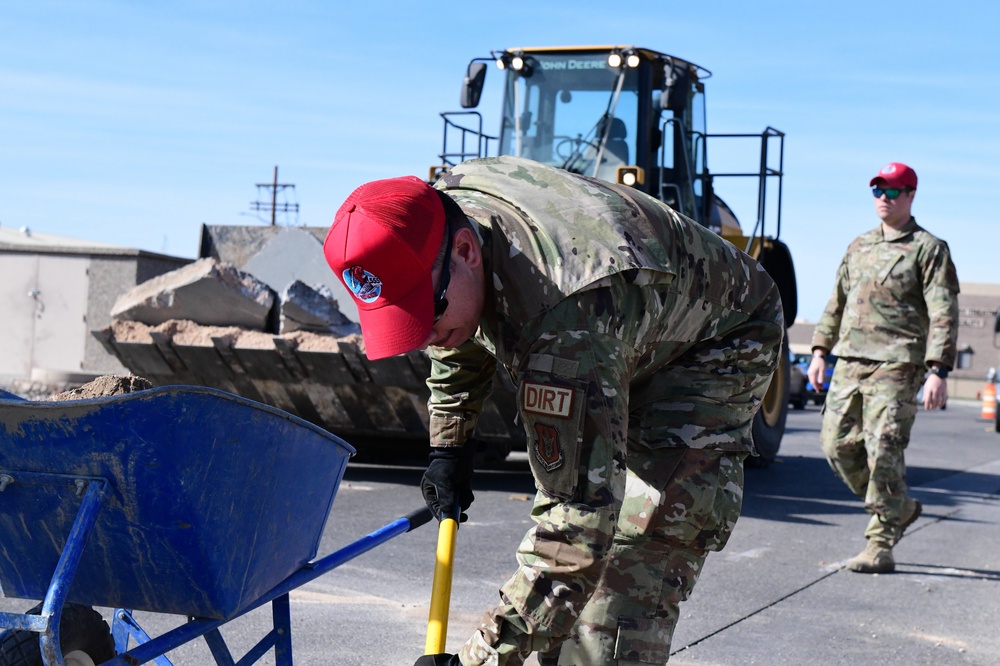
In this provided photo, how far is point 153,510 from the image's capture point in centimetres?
236

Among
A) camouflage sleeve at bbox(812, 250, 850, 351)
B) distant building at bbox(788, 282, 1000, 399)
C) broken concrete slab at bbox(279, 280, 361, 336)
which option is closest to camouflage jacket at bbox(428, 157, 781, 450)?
camouflage sleeve at bbox(812, 250, 850, 351)

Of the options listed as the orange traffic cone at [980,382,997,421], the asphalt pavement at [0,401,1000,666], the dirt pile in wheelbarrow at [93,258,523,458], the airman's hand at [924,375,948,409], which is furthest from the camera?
the orange traffic cone at [980,382,997,421]

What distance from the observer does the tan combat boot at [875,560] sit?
5766 millimetres

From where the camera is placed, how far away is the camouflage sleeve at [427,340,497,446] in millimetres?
3105

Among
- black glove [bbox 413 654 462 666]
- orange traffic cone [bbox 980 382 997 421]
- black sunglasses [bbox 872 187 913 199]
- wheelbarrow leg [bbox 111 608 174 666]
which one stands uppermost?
black sunglasses [bbox 872 187 913 199]

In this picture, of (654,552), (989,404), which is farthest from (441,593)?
(989,404)

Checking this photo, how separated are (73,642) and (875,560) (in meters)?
4.12

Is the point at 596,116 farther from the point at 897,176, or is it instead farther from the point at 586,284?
the point at 586,284

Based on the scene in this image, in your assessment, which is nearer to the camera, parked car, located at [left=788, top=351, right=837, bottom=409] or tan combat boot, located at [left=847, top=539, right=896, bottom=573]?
tan combat boot, located at [left=847, top=539, right=896, bottom=573]

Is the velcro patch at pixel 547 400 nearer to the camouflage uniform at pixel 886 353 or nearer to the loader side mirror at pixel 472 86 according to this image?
the camouflage uniform at pixel 886 353

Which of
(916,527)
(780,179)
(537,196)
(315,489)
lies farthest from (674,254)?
(780,179)

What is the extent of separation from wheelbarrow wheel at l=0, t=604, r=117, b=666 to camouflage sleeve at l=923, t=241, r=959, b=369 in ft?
13.6

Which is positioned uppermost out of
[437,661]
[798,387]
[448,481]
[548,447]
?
[548,447]

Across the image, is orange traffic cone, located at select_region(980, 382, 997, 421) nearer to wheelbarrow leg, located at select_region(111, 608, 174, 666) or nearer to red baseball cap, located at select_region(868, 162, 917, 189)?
red baseball cap, located at select_region(868, 162, 917, 189)
